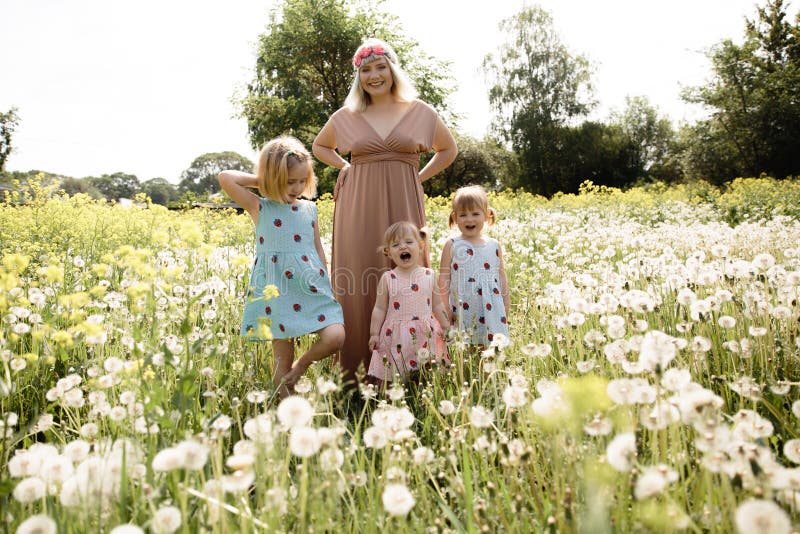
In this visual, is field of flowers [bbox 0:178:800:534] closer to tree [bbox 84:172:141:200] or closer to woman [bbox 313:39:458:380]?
woman [bbox 313:39:458:380]

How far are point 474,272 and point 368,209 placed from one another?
809mm

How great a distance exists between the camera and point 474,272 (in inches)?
135

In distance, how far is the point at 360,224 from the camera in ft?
11.7

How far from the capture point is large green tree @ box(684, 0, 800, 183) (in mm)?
23875

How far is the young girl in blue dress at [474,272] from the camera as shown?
338 cm

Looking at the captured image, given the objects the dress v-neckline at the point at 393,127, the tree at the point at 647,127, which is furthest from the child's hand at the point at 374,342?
the tree at the point at 647,127

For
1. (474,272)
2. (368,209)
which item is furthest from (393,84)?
(474,272)

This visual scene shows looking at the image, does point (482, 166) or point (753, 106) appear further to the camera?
point (482, 166)

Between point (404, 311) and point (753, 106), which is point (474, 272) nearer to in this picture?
point (404, 311)

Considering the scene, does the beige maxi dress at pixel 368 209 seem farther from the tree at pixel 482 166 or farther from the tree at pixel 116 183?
the tree at pixel 116 183

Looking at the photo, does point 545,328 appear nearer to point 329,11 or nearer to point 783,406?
point 783,406

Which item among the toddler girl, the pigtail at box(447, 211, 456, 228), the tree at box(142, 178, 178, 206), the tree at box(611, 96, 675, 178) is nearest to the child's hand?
the toddler girl

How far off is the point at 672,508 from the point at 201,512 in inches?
38.3

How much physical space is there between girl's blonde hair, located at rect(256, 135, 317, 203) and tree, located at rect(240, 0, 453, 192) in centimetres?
2341
